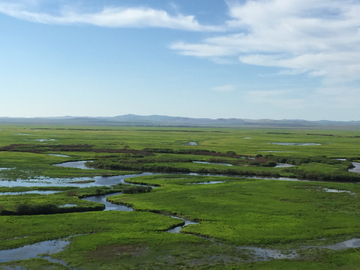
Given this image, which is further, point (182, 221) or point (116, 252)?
point (182, 221)

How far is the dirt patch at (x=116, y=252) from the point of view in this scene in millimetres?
23481

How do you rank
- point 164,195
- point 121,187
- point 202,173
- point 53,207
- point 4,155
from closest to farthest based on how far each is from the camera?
1. point 53,207
2. point 164,195
3. point 121,187
4. point 202,173
5. point 4,155

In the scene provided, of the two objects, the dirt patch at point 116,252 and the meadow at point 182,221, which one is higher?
the meadow at point 182,221

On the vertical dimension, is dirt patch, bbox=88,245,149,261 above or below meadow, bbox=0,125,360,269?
below

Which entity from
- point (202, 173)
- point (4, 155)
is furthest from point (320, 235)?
point (4, 155)

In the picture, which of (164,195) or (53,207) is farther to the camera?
(164,195)

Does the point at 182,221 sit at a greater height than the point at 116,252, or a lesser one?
greater

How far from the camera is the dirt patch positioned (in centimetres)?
2348

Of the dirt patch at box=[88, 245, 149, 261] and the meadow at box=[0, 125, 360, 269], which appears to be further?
the dirt patch at box=[88, 245, 149, 261]

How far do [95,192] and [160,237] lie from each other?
16593 mm

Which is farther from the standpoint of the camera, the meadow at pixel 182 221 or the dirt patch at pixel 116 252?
the dirt patch at pixel 116 252

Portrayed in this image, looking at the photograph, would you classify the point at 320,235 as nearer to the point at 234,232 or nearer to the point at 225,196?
the point at 234,232

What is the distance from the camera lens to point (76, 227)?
93.7 ft

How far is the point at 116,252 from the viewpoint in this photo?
24.2m
